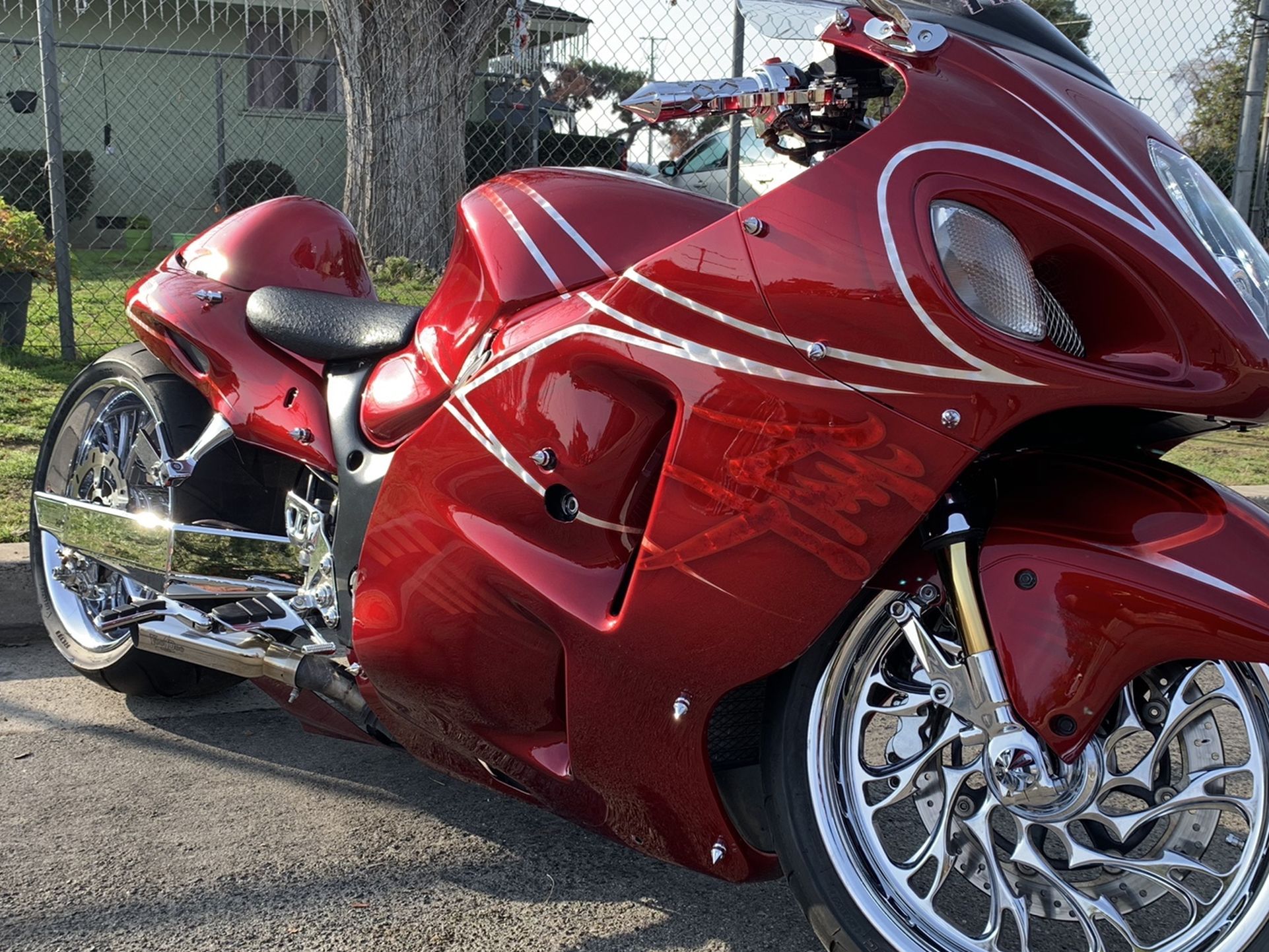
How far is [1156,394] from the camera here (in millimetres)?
1696

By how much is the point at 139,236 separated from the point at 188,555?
12839 millimetres

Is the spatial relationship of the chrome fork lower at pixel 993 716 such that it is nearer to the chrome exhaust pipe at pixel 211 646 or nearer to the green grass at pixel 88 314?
the chrome exhaust pipe at pixel 211 646

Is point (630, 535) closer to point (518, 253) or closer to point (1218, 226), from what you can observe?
point (518, 253)

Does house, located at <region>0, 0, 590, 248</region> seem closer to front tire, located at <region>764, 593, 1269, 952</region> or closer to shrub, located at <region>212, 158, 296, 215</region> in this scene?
shrub, located at <region>212, 158, 296, 215</region>

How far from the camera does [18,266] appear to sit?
7.14 meters

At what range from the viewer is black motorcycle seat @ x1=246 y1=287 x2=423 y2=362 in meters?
2.64

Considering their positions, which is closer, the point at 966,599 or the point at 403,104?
the point at 966,599

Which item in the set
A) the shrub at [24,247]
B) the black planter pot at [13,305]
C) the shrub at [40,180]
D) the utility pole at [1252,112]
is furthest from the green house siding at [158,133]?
the utility pole at [1252,112]

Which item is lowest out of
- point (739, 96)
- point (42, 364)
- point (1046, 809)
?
point (42, 364)

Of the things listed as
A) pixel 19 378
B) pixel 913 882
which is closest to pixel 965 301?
pixel 913 882

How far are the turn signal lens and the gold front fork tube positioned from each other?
338mm

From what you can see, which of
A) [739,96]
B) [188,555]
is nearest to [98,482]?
[188,555]

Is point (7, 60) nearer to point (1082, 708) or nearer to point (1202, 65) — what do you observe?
point (1202, 65)

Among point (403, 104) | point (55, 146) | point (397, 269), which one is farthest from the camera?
point (403, 104)
